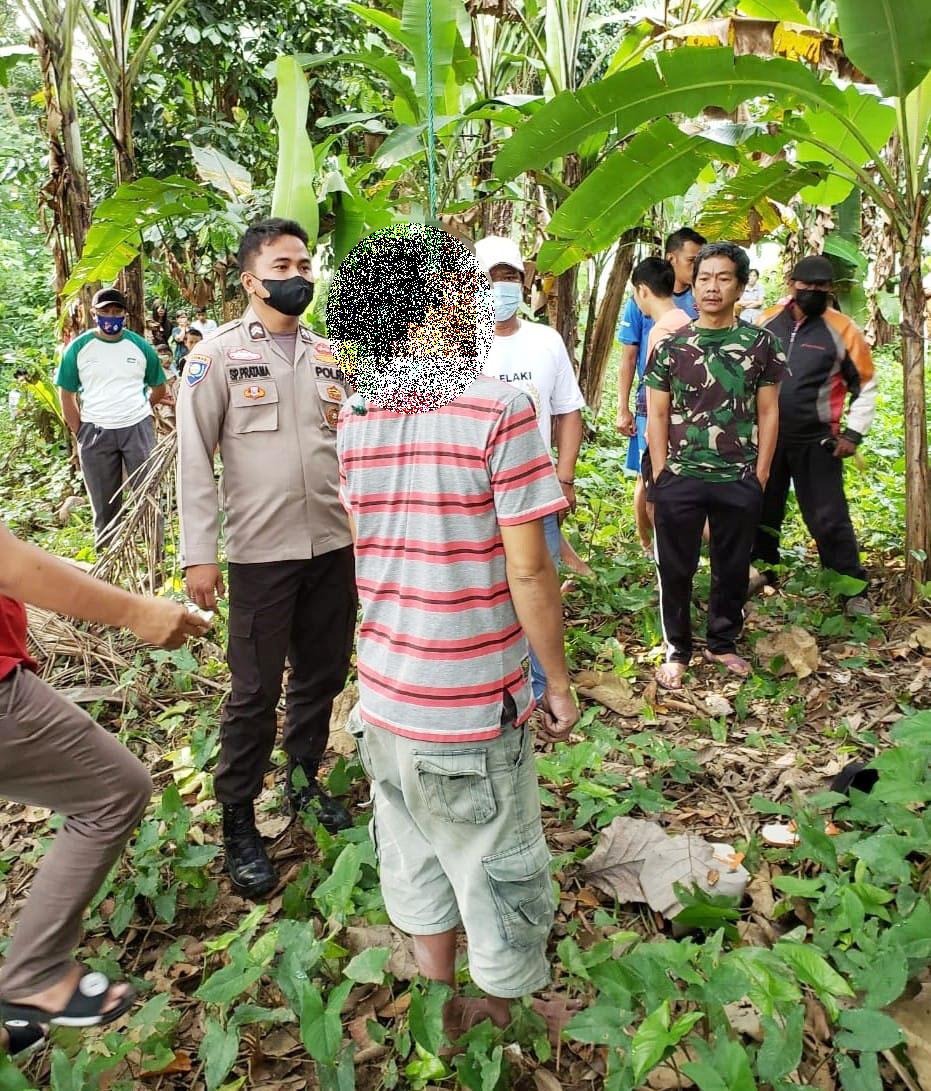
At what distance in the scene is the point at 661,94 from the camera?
3.48 metres

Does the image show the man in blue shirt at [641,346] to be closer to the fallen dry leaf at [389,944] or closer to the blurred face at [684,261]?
the blurred face at [684,261]

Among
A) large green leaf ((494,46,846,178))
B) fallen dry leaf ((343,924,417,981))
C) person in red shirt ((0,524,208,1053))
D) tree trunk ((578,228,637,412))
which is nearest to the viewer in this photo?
person in red shirt ((0,524,208,1053))

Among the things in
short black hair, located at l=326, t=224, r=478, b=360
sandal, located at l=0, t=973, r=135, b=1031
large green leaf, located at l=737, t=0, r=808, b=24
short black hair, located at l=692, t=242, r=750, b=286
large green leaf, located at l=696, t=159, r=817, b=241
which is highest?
large green leaf, located at l=737, t=0, r=808, b=24

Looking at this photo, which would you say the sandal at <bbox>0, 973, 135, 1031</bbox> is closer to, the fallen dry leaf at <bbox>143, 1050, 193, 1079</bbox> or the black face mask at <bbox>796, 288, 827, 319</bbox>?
the fallen dry leaf at <bbox>143, 1050, 193, 1079</bbox>

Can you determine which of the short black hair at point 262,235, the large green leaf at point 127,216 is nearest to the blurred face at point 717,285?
the short black hair at point 262,235

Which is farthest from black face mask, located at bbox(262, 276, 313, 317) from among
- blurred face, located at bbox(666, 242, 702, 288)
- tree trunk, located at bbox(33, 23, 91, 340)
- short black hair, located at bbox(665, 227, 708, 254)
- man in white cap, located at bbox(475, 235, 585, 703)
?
tree trunk, located at bbox(33, 23, 91, 340)

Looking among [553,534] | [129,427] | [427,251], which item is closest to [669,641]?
[553,534]

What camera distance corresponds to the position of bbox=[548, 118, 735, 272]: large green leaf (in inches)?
147

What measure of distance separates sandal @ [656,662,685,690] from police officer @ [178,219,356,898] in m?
1.72

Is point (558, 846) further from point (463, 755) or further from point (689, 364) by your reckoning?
point (689, 364)

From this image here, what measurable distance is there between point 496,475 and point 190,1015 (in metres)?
1.60

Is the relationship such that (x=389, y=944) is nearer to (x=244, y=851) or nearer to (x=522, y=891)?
(x=244, y=851)

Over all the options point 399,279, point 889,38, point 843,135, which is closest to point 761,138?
point 889,38

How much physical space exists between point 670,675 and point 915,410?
171 centimetres
